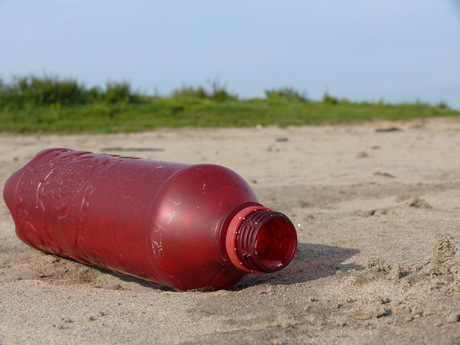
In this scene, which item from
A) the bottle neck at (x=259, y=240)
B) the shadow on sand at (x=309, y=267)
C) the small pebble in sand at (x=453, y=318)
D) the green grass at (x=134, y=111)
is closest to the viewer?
the small pebble in sand at (x=453, y=318)

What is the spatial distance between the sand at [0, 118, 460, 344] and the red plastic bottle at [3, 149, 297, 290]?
128 millimetres

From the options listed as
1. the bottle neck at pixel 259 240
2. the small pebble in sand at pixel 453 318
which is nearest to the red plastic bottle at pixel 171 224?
the bottle neck at pixel 259 240

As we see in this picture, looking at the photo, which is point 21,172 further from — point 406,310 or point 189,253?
point 406,310

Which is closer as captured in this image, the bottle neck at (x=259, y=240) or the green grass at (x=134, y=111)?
the bottle neck at (x=259, y=240)

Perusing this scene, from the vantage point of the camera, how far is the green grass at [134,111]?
10.6 metres

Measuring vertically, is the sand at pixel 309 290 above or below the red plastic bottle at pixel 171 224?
below

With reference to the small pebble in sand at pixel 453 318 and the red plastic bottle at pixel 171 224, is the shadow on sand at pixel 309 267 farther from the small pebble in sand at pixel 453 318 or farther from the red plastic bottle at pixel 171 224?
the small pebble in sand at pixel 453 318

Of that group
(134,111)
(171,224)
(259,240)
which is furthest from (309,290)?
(134,111)

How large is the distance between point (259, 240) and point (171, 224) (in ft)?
1.17

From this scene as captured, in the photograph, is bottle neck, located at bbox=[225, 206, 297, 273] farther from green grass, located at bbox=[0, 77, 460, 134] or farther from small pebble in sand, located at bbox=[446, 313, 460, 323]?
green grass, located at bbox=[0, 77, 460, 134]

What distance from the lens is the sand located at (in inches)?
88.6

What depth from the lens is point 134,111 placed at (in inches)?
461

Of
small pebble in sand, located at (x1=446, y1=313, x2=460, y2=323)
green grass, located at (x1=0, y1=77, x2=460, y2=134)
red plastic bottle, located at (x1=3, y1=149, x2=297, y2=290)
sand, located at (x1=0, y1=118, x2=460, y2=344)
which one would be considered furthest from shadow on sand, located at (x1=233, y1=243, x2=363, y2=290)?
green grass, located at (x1=0, y1=77, x2=460, y2=134)

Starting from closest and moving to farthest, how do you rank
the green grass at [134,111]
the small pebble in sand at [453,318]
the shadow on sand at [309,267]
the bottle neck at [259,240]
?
the small pebble in sand at [453,318] → the bottle neck at [259,240] → the shadow on sand at [309,267] → the green grass at [134,111]
